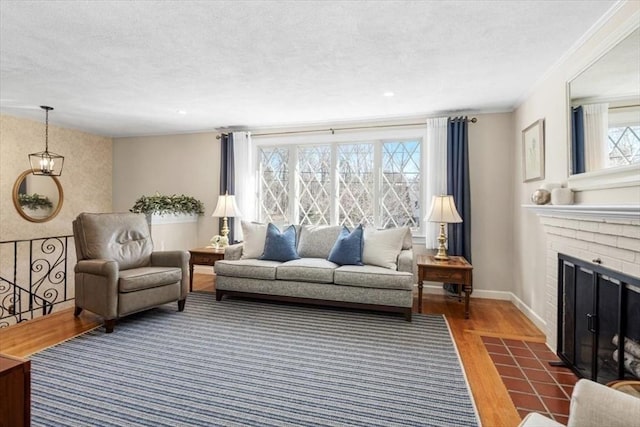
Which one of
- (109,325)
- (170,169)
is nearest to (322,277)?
(109,325)

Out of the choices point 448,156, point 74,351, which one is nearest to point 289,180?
point 448,156

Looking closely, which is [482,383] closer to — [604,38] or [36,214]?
[604,38]

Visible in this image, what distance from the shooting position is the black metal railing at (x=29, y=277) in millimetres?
4570

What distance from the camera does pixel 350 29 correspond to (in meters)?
2.23

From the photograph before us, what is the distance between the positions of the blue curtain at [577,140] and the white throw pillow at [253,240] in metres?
3.17

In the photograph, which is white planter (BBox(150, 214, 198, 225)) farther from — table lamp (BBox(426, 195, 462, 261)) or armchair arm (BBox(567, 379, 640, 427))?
armchair arm (BBox(567, 379, 640, 427))

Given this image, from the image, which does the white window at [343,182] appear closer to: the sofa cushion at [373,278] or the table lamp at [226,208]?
the table lamp at [226,208]

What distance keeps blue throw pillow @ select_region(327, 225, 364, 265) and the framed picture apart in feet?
6.07

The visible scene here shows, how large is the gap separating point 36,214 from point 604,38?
668 centimetres

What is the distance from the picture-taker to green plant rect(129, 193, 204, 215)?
4656 mm

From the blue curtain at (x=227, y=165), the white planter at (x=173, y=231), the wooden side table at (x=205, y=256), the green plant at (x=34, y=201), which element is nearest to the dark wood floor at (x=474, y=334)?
the wooden side table at (x=205, y=256)

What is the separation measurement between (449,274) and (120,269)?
3.47 meters

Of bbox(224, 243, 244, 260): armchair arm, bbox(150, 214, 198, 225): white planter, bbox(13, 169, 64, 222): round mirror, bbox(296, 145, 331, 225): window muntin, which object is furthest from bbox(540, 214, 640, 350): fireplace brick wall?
bbox(13, 169, 64, 222): round mirror

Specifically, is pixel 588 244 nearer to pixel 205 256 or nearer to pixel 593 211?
pixel 593 211
